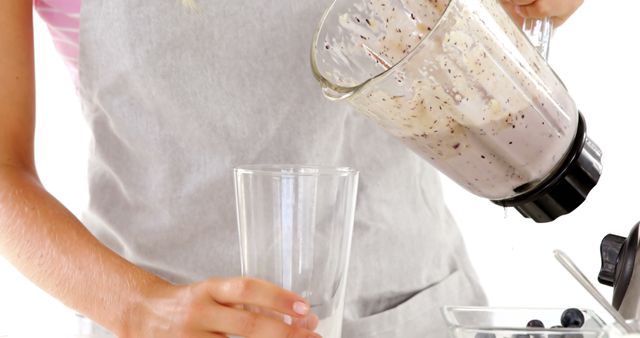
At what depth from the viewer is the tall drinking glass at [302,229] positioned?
2.03 ft

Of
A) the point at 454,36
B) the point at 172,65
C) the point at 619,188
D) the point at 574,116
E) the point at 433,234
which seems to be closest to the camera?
the point at 454,36

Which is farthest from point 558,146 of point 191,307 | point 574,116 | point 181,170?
point 181,170

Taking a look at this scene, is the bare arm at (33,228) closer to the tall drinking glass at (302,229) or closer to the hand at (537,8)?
the tall drinking glass at (302,229)

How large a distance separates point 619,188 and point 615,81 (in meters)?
0.22

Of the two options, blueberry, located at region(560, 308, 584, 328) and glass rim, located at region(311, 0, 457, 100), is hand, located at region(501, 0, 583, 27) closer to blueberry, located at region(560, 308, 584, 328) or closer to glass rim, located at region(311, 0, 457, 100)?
glass rim, located at region(311, 0, 457, 100)

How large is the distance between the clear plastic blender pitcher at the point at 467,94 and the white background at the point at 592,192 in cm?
97

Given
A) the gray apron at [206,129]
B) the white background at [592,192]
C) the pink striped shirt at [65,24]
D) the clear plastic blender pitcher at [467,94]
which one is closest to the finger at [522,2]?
the clear plastic blender pitcher at [467,94]

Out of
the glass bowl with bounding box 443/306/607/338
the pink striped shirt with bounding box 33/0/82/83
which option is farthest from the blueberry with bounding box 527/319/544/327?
the pink striped shirt with bounding box 33/0/82/83

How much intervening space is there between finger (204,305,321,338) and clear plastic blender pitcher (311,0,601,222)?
171mm

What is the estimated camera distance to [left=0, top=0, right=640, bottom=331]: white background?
171 cm

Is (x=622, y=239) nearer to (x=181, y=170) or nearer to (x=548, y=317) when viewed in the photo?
(x=548, y=317)

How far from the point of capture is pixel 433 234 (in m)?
1.11

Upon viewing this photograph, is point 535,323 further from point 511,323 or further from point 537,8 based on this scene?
point 537,8

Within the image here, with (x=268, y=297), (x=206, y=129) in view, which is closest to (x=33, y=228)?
(x=206, y=129)
